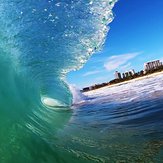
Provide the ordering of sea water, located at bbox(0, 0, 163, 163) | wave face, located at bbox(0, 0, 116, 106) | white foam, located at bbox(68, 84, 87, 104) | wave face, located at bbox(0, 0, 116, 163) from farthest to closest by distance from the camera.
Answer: white foam, located at bbox(68, 84, 87, 104) < wave face, located at bbox(0, 0, 116, 106) < wave face, located at bbox(0, 0, 116, 163) < sea water, located at bbox(0, 0, 163, 163)

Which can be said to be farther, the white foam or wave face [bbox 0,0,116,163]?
the white foam

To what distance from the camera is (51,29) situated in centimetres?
430

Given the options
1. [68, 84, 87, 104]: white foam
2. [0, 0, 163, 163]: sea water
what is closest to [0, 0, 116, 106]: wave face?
[0, 0, 163, 163]: sea water

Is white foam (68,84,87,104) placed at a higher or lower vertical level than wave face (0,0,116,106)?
lower

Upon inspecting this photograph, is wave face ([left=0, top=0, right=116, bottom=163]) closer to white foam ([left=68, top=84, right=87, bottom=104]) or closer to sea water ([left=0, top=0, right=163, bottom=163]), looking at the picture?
sea water ([left=0, top=0, right=163, bottom=163])

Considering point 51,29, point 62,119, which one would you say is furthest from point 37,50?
point 62,119

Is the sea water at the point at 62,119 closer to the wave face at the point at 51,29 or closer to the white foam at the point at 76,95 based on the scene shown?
the wave face at the point at 51,29

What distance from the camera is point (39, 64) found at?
621 cm

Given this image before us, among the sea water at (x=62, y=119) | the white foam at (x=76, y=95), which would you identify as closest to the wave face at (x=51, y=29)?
the sea water at (x=62, y=119)

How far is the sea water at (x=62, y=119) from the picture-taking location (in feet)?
5.44

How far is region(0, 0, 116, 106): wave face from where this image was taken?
355cm

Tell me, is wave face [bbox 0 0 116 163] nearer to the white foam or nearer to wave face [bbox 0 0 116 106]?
wave face [bbox 0 0 116 106]

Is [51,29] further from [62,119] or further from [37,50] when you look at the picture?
[62,119]

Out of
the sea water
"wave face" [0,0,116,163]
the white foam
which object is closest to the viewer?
the sea water
